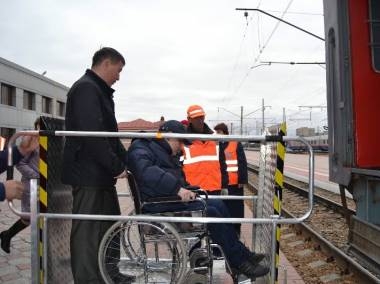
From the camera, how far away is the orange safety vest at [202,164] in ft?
20.1

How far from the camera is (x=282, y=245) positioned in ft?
27.1

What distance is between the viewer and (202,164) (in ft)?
20.2

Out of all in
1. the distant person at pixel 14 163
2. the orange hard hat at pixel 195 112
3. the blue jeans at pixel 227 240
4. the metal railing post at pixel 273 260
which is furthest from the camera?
the orange hard hat at pixel 195 112

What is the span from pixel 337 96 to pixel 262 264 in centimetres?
269

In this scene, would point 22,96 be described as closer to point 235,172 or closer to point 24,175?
point 24,175

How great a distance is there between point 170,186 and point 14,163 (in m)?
1.24

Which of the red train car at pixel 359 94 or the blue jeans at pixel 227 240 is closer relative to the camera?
the blue jeans at pixel 227 240

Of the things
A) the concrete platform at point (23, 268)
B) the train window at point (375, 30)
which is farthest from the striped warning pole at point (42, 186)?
the train window at point (375, 30)

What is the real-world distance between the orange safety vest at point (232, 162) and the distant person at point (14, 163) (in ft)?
10.7

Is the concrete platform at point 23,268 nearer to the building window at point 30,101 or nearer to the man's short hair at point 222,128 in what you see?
the man's short hair at point 222,128

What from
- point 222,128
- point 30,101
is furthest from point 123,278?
point 30,101

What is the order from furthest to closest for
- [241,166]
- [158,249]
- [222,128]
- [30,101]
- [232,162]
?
[30,101], [222,128], [241,166], [232,162], [158,249]

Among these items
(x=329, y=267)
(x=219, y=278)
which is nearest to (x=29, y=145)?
(x=219, y=278)

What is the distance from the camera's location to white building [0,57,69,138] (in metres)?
37.2
